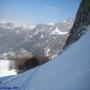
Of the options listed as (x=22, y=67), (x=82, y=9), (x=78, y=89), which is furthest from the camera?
(x=22, y=67)

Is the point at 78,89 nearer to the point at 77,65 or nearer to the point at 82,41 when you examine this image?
the point at 77,65

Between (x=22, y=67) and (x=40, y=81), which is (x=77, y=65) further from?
(x=22, y=67)

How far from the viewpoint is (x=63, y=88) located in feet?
14.7

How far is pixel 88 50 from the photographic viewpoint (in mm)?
4801

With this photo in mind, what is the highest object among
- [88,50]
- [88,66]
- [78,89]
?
[88,50]

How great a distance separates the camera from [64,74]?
4812 millimetres

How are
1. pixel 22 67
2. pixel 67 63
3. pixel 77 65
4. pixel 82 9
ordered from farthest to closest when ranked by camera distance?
pixel 22 67 → pixel 82 9 → pixel 67 63 → pixel 77 65

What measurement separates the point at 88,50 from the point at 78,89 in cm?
84

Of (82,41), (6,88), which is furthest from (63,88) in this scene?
(6,88)

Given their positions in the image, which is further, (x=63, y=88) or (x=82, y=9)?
(x=82, y=9)

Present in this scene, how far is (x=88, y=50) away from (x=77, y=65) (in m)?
0.34

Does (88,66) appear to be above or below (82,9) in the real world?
below

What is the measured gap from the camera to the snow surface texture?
14.3ft

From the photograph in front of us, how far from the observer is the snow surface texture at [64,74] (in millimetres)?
4344
